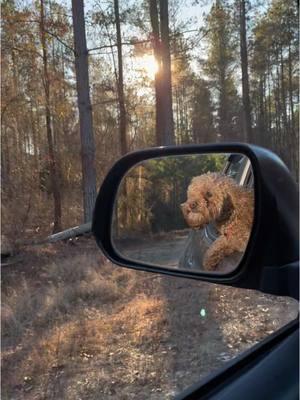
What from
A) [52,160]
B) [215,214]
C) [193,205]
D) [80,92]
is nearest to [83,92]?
[80,92]

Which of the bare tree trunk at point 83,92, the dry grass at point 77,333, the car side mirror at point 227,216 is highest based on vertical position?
the bare tree trunk at point 83,92

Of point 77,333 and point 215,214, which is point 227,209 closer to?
point 215,214

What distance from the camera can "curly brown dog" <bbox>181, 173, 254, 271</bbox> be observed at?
127cm

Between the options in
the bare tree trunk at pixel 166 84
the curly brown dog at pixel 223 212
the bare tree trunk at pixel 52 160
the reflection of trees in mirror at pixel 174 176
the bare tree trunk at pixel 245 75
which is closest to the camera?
the curly brown dog at pixel 223 212

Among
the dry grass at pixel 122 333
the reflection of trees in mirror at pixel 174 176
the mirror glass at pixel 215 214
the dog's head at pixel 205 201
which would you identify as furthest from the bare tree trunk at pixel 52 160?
the dog's head at pixel 205 201

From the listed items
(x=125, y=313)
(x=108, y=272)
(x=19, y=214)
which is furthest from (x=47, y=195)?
(x=125, y=313)

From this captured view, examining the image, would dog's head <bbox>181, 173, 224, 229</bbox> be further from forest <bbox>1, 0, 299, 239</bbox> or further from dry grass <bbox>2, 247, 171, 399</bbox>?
forest <bbox>1, 0, 299, 239</bbox>

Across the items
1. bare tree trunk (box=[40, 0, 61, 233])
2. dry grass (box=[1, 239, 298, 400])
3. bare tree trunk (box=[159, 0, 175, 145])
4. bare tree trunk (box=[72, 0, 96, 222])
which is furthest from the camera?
Answer: bare tree trunk (box=[40, 0, 61, 233])

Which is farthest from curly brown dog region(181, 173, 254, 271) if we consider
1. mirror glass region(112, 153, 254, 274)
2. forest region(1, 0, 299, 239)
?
forest region(1, 0, 299, 239)

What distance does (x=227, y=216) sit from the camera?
1.34m

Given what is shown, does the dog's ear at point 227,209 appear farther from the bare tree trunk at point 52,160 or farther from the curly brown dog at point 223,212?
the bare tree trunk at point 52,160

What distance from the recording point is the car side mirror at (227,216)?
42.9 inches

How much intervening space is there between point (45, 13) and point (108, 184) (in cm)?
1327

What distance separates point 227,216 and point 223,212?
15 mm
